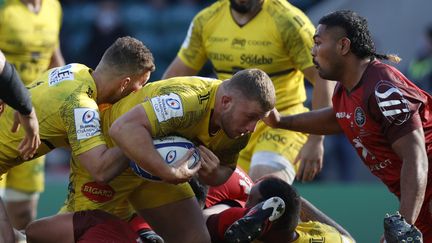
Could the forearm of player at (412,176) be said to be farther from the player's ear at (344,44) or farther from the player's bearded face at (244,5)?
the player's bearded face at (244,5)

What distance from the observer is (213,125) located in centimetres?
609

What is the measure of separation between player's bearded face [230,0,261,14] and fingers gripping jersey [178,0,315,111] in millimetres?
84

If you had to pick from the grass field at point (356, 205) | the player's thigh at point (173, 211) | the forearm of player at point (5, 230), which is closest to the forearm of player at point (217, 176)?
the player's thigh at point (173, 211)

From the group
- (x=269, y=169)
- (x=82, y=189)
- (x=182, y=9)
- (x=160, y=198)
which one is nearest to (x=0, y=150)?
(x=82, y=189)

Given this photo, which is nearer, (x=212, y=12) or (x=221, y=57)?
(x=221, y=57)

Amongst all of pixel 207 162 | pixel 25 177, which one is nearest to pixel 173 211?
pixel 207 162

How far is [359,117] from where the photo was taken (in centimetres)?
615

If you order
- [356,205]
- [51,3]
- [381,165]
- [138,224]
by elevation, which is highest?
[381,165]

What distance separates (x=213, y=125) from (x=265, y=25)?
→ 2.15 m

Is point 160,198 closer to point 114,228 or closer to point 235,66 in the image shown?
point 114,228

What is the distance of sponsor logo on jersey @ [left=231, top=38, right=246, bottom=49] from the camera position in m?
8.12

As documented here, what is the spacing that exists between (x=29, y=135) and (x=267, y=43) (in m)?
2.63

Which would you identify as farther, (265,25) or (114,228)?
(265,25)

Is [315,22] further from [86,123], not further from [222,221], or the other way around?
[86,123]
